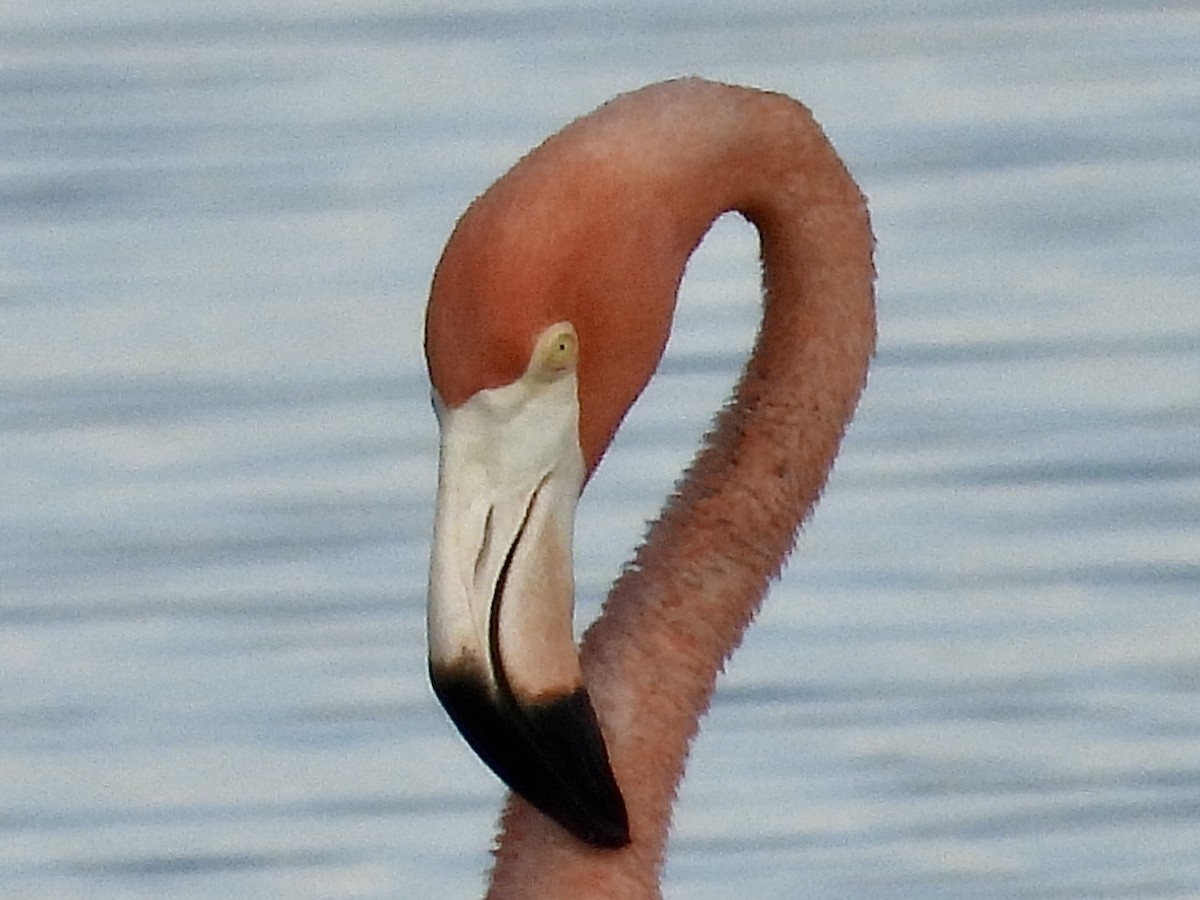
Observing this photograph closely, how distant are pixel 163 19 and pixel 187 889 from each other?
4328 mm

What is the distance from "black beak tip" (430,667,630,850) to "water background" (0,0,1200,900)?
1779 millimetres

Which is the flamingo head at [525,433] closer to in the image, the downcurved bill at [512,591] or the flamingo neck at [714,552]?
the downcurved bill at [512,591]

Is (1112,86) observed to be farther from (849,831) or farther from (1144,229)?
(849,831)

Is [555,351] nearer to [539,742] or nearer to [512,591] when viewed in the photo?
[512,591]

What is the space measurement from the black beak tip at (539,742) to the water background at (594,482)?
5.84 ft

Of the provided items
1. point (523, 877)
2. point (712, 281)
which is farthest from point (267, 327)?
point (523, 877)

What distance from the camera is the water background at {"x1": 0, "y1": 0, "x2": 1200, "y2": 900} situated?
5.42 metres

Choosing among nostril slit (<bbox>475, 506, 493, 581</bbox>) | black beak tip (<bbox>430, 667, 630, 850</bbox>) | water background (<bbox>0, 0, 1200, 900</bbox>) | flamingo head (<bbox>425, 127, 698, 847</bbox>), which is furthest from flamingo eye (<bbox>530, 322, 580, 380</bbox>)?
water background (<bbox>0, 0, 1200, 900</bbox>)

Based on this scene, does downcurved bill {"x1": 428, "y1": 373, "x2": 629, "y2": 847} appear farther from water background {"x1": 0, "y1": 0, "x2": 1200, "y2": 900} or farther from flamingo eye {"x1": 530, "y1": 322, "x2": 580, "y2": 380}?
water background {"x1": 0, "y1": 0, "x2": 1200, "y2": 900}

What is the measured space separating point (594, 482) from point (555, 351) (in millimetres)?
2987

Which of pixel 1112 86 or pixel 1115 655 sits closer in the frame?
pixel 1115 655

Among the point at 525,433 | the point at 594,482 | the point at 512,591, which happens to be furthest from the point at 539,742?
the point at 594,482

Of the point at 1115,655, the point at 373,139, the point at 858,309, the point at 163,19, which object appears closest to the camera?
the point at 858,309

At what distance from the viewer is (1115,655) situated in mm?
5746
